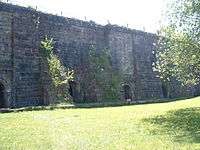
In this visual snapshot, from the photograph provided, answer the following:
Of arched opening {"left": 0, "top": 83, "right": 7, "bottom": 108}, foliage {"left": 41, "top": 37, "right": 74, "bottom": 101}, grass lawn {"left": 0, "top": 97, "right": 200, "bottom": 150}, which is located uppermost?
foliage {"left": 41, "top": 37, "right": 74, "bottom": 101}

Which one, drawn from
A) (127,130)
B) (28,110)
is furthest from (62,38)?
(127,130)

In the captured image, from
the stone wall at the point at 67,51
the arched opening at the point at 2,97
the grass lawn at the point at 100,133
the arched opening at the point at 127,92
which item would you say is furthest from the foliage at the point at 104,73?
the grass lawn at the point at 100,133

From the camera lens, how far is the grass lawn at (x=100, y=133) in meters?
10.8

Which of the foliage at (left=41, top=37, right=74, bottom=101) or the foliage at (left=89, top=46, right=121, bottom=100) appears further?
the foliage at (left=89, top=46, right=121, bottom=100)

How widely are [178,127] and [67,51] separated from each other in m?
17.3

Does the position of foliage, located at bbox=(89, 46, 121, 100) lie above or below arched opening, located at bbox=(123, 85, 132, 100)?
above

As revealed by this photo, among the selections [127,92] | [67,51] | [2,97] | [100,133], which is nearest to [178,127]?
[100,133]

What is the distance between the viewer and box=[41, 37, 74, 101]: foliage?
28.1 meters

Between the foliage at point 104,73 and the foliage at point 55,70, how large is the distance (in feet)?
12.3

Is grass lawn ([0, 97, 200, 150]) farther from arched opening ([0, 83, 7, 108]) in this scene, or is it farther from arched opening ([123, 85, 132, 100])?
arched opening ([123, 85, 132, 100])

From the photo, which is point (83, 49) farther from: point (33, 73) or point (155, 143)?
point (155, 143)

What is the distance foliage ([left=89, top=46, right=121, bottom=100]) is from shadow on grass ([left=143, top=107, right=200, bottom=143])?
45.5 feet

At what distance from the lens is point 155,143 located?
36.4 ft

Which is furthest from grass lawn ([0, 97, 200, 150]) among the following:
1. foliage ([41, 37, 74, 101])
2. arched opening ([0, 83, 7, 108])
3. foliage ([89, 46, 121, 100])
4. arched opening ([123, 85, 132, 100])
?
arched opening ([123, 85, 132, 100])
